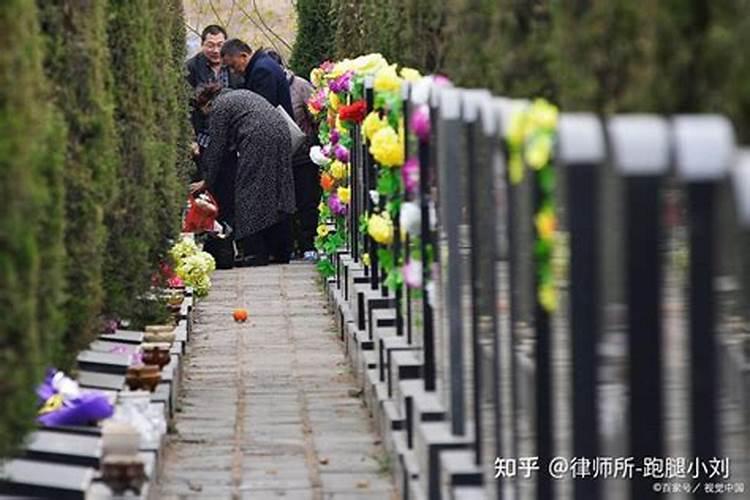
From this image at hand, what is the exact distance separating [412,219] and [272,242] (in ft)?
31.3

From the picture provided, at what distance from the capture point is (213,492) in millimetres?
7957

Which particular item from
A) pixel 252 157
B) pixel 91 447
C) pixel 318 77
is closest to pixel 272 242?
pixel 252 157

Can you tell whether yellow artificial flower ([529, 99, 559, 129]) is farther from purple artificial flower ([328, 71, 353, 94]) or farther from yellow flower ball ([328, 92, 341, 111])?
yellow flower ball ([328, 92, 341, 111])

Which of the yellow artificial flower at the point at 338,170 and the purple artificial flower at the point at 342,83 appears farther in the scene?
the yellow artificial flower at the point at 338,170

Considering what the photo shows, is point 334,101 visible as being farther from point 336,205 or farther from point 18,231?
point 18,231

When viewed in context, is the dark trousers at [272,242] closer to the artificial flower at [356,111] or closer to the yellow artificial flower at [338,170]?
the yellow artificial flower at [338,170]

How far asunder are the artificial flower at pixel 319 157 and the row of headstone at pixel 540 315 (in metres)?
6.33

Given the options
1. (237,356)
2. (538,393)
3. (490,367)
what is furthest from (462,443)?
(237,356)

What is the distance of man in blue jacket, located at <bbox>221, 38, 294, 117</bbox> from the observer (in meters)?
17.3

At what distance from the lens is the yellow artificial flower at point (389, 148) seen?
29.4 ft

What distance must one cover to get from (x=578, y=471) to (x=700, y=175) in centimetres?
90

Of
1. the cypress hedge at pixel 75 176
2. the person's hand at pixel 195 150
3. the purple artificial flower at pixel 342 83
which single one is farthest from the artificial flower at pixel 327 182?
the cypress hedge at pixel 75 176

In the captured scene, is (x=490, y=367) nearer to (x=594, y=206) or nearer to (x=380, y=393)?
(x=594, y=206)

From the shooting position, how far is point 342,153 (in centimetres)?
1379
